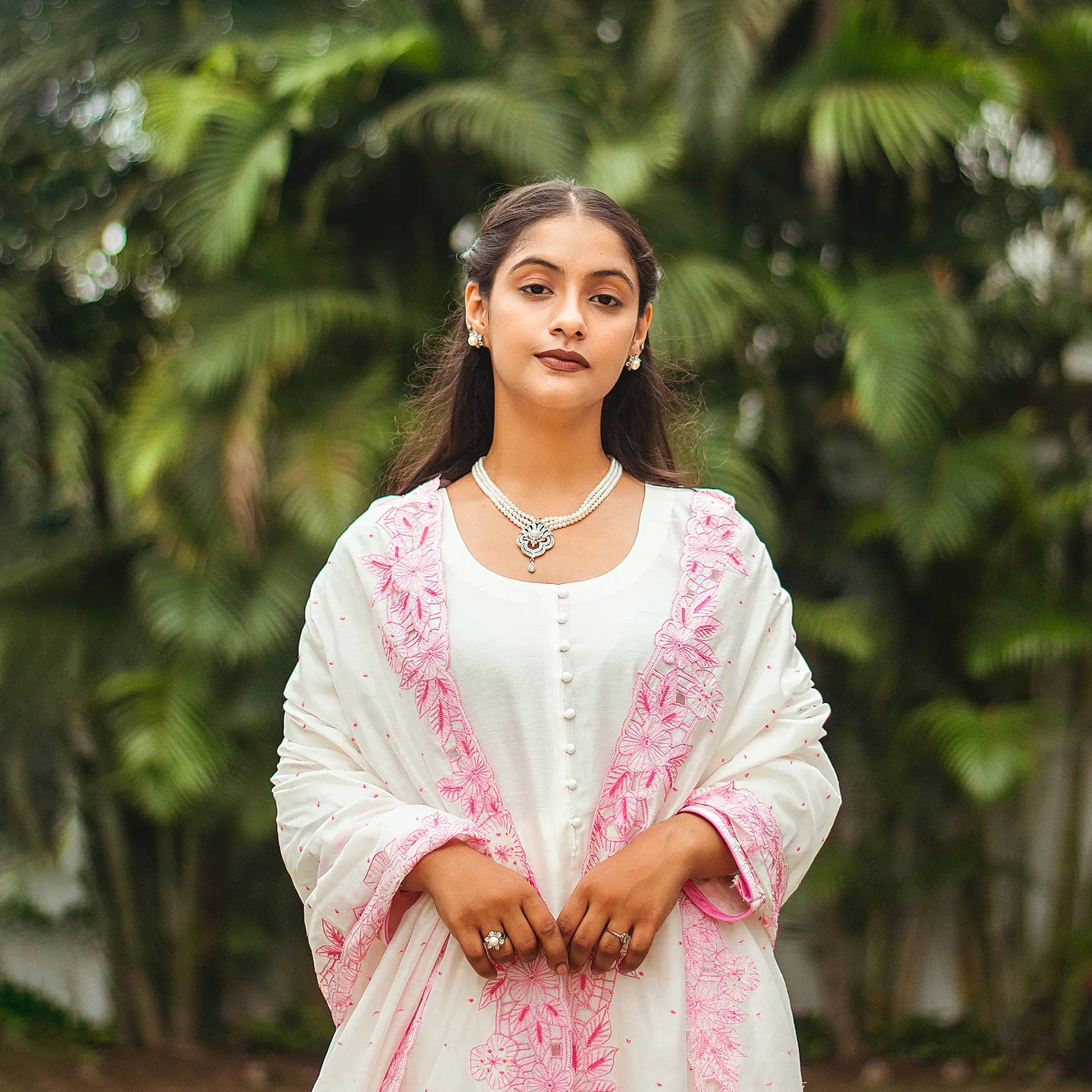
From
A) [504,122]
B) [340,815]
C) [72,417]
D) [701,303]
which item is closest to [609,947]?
[340,815]

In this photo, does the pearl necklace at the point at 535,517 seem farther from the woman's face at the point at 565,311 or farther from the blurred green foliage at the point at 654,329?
the blurred green foliage at the point at 654,329

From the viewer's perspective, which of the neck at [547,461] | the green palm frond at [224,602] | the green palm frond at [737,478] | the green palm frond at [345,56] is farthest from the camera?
the green palm frond at [224,602]

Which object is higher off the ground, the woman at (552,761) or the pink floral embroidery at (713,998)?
the woman at (552,761)

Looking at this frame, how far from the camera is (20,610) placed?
4.46m

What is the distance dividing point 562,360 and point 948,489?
8.78 ft

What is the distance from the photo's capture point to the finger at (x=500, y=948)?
1487 mm

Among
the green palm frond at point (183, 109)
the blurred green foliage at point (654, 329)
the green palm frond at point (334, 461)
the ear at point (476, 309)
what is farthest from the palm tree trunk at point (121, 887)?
the ear at point (476, 309)

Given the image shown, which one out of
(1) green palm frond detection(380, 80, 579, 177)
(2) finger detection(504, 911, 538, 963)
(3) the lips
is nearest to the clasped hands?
(2) finger detection(504, 911, 538, 963)

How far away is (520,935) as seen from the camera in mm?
1485

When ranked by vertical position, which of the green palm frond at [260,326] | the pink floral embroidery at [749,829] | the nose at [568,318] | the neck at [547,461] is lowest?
the pink floral embroidery at [749,829]

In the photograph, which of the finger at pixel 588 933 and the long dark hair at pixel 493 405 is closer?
the finger at pixel 588 933

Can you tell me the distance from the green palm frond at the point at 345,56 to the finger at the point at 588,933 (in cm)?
308

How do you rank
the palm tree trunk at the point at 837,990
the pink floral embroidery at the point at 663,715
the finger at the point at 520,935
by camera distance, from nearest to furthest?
the finger at the point at 520,935 → the pink floral embroidery at the point at 663,715 → the palm tree trunk at the point at 837,990

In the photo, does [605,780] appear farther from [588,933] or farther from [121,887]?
[121,887]
